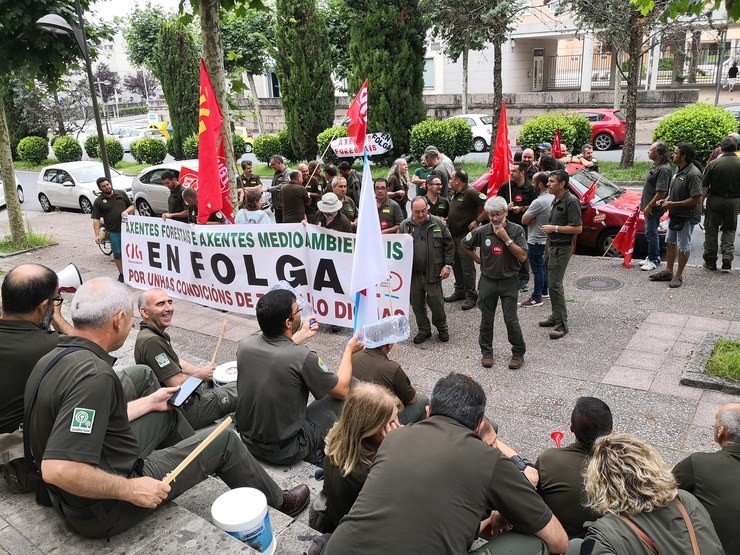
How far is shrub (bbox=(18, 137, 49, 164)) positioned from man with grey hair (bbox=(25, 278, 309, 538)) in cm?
3647

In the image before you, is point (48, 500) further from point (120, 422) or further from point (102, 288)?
point (102, 288)

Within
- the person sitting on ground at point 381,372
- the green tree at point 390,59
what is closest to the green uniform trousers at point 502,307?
the person sitting on ground at point 381,372

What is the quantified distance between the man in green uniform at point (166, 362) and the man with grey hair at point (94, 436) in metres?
0.87

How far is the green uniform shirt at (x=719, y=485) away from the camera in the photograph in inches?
117

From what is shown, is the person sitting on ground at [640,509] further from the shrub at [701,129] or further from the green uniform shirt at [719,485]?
the shrub at [701,129]

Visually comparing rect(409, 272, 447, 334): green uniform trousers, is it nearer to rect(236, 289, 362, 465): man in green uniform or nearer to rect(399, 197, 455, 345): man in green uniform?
rect(399, 197, 455, 345): man in green uniform

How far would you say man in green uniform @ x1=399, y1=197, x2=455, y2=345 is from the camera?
24.3 ft

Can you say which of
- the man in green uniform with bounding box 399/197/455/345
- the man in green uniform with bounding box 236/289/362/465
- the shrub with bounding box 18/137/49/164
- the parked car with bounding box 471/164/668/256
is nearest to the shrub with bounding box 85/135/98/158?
the shrub with bounding box 18/137/49/164

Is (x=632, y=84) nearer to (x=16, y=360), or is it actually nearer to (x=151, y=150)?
(x=16, y=360)

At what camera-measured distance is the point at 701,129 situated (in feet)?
48.4

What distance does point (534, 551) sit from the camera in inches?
111

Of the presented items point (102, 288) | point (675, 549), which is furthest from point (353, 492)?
point (102, 288)

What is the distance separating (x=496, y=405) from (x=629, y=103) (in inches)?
563

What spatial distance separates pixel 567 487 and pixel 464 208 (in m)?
5.73
